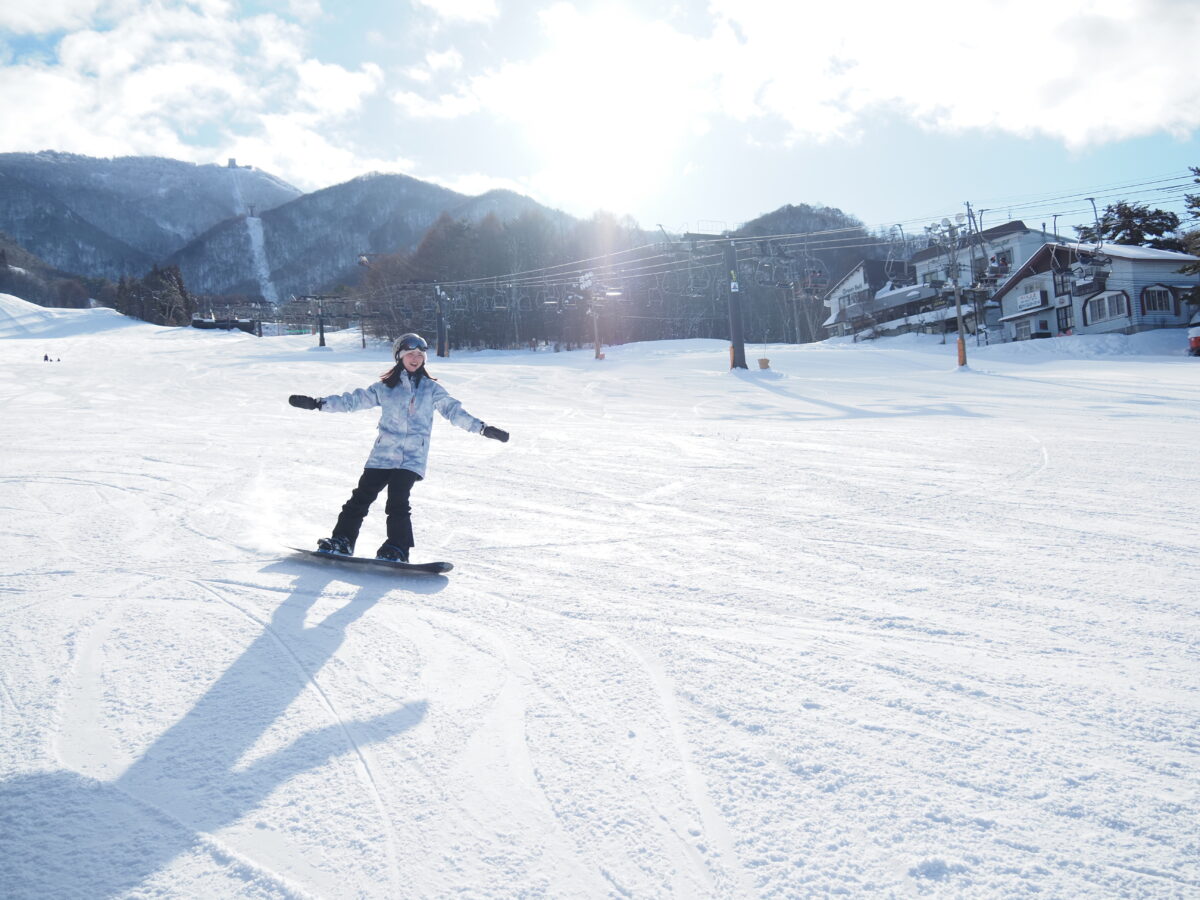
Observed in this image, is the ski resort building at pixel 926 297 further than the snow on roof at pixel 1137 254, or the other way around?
the ski resort building at pixel 926 297

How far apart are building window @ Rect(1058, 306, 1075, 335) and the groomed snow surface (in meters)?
41.0

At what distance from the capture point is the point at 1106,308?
3959 cm

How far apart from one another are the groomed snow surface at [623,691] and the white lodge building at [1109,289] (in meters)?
38.0

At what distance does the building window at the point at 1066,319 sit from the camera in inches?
1639

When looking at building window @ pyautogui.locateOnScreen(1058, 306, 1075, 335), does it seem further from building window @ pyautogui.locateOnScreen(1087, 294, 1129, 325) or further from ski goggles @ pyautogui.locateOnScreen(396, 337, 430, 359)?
ski goggles @ pyautogui.locateOnScreen(396, 337, 430, 359)

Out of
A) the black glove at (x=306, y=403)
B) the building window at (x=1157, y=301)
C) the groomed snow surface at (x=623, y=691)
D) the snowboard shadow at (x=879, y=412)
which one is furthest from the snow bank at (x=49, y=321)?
the building window at (x=1157, y=301)

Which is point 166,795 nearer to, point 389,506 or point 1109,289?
point 389,506

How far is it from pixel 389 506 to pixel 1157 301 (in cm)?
4587

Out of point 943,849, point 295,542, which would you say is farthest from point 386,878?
point 295,542

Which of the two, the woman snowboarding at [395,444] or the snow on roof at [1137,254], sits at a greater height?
the snow on roof at [1137,254]

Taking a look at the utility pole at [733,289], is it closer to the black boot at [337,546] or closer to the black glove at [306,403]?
the black glove at [306,403]

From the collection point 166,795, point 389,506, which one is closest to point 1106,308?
point 389,506

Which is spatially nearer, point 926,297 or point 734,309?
point 734,309

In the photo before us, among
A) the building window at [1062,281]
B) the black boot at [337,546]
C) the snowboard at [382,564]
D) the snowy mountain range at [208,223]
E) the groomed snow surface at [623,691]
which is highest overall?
the snowy mountain range at [208,223]
